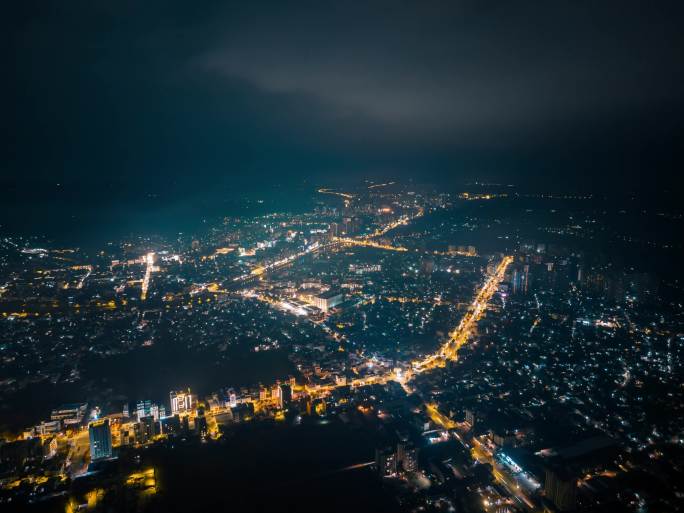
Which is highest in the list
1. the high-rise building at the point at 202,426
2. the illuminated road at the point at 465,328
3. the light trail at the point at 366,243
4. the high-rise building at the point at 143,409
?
the light trail at the point at 366,243

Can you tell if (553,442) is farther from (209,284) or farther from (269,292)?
(209,284)

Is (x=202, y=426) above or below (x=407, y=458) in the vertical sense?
below

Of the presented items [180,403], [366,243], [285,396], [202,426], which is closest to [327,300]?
[285,396]

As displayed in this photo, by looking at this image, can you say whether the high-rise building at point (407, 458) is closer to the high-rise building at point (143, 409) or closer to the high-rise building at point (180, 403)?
the high-rise building at point (180, 403)

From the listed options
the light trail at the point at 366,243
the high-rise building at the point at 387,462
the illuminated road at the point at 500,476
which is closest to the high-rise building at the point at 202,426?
the high-rise building at the point at 387,462

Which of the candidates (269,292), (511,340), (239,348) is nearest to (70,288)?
(269,292)

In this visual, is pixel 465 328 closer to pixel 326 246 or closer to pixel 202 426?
pixel 202 426

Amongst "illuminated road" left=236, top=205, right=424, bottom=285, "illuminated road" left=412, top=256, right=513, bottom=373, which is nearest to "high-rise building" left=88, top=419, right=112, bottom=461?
"illuminated road" left=412, top=256, right=513, bottom=373
